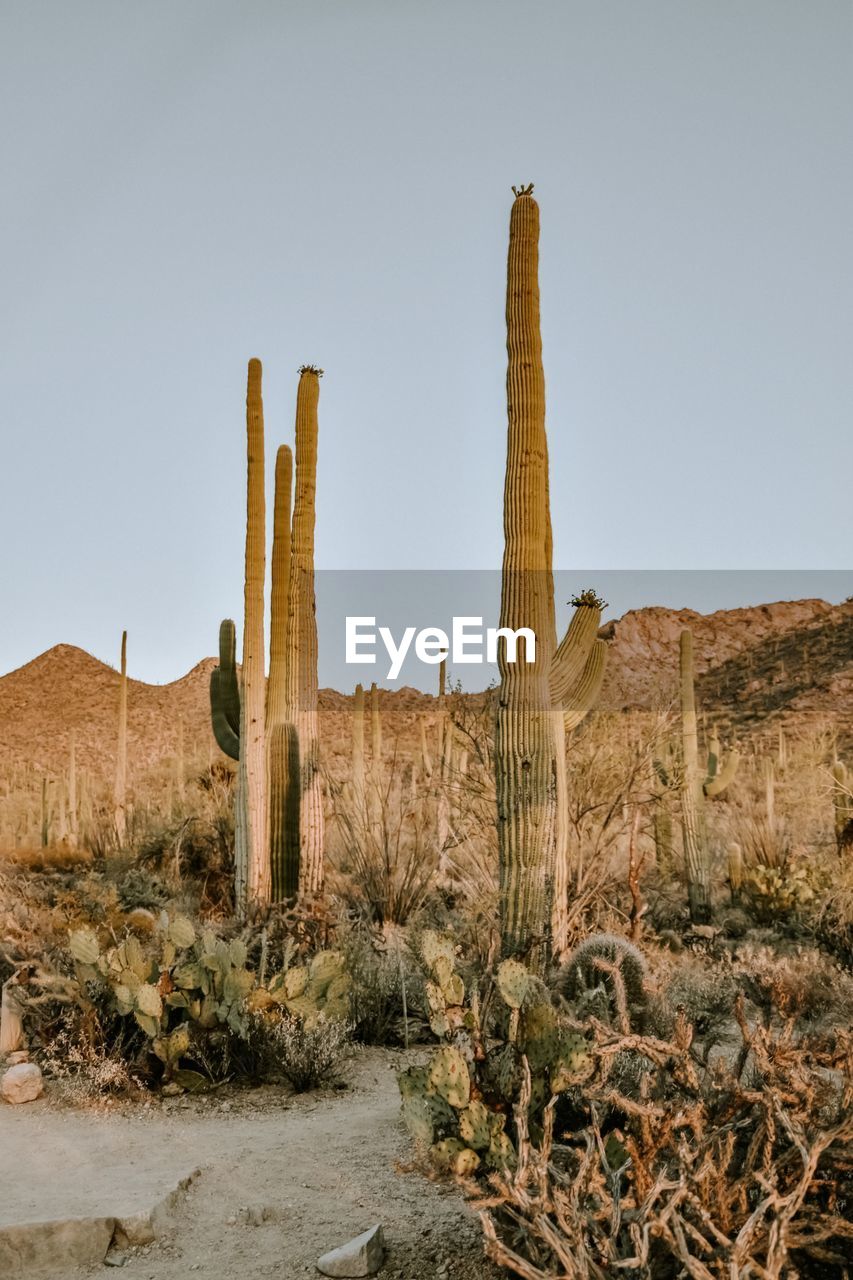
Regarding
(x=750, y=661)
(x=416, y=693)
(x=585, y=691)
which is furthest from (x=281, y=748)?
(x=416, y=693)

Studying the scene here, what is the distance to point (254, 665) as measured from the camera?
11.3 meters

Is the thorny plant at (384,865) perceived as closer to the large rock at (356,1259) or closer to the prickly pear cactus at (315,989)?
the prickly pear cactus at (315,989)

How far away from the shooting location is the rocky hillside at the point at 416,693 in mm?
37469

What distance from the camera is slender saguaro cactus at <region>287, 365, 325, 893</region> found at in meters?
11.1

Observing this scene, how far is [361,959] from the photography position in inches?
354

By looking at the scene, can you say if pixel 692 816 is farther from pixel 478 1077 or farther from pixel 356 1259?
pixel 356 1259

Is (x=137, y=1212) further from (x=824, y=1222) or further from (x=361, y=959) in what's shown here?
(x=361, y=959)

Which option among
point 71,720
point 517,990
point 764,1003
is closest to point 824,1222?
point 517,990

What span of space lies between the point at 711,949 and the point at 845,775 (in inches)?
149

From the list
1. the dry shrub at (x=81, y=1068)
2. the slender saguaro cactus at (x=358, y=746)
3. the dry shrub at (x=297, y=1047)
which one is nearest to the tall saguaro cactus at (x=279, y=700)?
the slender saguaro cactus at (x=358, y=746)

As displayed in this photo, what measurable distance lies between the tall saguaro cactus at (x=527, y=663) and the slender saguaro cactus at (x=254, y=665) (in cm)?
359

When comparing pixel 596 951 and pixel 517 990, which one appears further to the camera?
pixel 596 951

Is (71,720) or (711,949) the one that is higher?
(71,720)

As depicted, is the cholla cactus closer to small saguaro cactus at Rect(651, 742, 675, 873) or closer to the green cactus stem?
the green cactus stem
